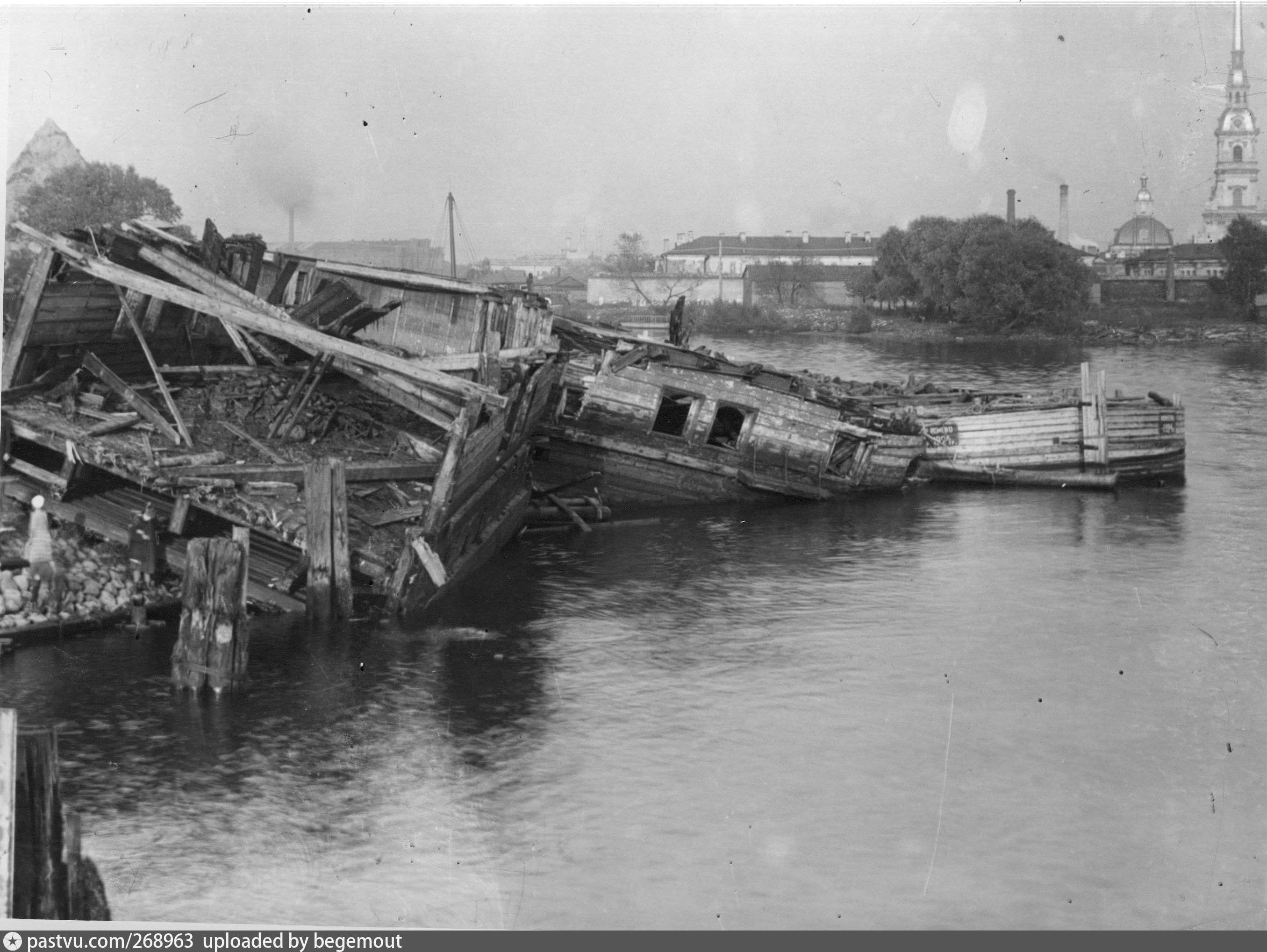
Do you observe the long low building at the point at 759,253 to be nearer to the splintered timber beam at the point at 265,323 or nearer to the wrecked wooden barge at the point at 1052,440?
the wrecked wooden barge at the point at 1052,440

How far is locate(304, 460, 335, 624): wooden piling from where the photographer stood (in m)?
18.4

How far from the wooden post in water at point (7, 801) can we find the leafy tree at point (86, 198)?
43176mm

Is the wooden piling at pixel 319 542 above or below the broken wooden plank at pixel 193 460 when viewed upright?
below

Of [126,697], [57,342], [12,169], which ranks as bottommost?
[126,697]

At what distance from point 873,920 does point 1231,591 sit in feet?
44.5

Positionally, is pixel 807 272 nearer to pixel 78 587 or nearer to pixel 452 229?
pixel 452 229

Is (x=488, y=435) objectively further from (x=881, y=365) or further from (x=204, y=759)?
(x=881, y=365)

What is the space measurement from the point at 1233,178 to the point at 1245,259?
4.93m

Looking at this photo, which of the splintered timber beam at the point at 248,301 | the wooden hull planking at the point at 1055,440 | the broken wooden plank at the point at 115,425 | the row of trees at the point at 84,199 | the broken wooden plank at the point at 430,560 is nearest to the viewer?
the broken wooden plank at the point at 430,560

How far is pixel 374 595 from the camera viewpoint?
19875mm

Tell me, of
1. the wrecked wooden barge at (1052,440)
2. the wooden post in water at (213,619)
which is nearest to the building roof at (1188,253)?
the wrecked wooden barge at (1052,440)

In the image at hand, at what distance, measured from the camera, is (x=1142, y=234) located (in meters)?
135

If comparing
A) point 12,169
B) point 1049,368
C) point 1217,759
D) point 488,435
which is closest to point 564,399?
point 488,435

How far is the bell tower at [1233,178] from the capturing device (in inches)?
2874
